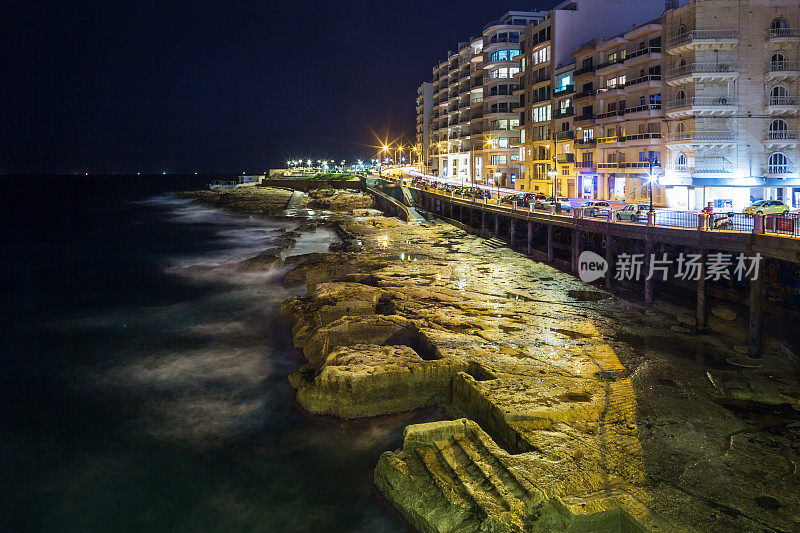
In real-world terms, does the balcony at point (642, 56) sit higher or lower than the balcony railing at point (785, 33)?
higher

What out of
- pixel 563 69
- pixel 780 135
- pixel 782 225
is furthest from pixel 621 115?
pixel 782 225

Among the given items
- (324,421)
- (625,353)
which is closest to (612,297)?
(625,353)

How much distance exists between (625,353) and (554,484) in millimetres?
11140

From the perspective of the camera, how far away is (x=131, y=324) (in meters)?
31.0

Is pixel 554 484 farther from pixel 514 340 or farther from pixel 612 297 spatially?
pixel 612 297

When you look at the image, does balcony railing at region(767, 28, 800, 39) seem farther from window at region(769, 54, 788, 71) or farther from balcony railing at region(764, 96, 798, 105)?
balcony railing at region(764, 96, 798, 105)

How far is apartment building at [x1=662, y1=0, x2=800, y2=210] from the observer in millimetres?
44656

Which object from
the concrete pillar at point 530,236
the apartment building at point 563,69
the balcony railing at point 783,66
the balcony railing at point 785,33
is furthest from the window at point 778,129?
the apartment building at point 563,69

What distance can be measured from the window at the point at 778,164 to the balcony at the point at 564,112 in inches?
909

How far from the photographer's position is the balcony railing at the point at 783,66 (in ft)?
145

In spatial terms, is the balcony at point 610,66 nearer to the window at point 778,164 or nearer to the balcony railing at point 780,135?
the balcony railing at point 780,135

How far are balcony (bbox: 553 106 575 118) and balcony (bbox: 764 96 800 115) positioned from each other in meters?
22.4

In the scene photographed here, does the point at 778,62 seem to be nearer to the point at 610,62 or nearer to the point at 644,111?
the point at 644,111

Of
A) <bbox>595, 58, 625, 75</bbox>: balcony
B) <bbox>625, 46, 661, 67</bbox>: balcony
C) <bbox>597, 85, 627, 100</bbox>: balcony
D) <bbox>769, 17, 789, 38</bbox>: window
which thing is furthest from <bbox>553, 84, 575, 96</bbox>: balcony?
<bbox>769, 17, 789, 38</bbox>: window
